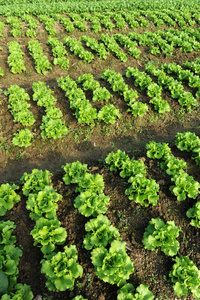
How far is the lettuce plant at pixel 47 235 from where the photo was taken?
5.21m

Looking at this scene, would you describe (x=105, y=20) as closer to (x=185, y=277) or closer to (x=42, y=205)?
(x=42, y=205)

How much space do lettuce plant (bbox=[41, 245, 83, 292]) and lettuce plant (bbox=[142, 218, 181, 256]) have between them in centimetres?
193

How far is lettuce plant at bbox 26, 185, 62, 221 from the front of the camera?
584cm

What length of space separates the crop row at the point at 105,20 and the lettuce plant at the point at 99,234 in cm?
1580

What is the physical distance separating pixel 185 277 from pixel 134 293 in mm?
1272

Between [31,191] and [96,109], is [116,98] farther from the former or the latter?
[31,191]

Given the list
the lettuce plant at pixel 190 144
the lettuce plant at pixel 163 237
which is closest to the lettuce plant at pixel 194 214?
the lettuce plant at pixel 163 237

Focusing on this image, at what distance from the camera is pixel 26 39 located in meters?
15.6

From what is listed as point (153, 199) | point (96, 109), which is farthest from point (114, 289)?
point (96, 109)

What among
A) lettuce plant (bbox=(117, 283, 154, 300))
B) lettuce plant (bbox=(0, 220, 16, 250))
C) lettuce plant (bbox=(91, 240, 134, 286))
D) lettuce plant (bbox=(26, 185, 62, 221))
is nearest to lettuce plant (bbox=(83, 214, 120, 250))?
lettuce plant (bbox=(91, 240, 134, 286))

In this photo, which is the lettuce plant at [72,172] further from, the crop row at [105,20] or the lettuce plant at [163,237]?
the crop row at [105,20]

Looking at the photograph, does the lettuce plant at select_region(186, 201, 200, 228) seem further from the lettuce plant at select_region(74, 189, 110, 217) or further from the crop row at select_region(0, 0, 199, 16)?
the crop row at select_region(0, 0, 199, 16)

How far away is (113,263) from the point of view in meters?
4.84

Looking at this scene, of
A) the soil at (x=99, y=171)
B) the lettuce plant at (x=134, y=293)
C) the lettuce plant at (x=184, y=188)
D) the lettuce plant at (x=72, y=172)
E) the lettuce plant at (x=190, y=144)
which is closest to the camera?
the lettuce plant at (x=134, y=293)
